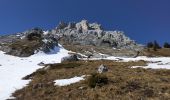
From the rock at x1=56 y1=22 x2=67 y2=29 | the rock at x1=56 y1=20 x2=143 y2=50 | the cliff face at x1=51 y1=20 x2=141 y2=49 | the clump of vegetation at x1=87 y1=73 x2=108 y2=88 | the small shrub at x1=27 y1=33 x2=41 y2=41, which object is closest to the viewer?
the clump of vegetation at x1=87 y1=73 x2=108 y2=88

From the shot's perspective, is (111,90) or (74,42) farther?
(74,42)

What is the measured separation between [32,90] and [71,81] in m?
4.26

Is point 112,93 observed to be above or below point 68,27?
below

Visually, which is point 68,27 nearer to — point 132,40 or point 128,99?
point 132,40

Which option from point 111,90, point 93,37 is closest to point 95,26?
point 93,37

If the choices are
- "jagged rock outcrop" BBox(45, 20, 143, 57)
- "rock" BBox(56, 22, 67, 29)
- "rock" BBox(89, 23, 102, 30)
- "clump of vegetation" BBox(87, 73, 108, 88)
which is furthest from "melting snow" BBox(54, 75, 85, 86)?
"rock" BBox(89, 23, 102, 30)

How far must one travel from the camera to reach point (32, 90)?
30.5 meters

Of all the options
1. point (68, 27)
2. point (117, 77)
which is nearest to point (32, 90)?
point (117, 77)

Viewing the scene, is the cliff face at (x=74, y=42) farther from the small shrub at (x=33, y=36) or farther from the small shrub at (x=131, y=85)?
the small shrub at (x=131, y=85)

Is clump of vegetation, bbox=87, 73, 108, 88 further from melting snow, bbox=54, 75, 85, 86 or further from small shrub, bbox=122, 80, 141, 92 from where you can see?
melting snow, bbox=54, 75, 85, 86

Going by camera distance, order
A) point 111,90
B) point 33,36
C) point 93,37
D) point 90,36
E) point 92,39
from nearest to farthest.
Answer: point 111,90
point 33,36
point 92,39
point 93,37
point 90,36

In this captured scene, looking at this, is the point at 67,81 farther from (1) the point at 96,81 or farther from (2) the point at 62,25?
(2) the point at 62,25

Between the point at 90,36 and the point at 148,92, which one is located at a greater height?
the point at 90,36

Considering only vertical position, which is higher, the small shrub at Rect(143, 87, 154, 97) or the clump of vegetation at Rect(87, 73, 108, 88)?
the clump of vegetation at Rect(87, 73, 108, 88)
